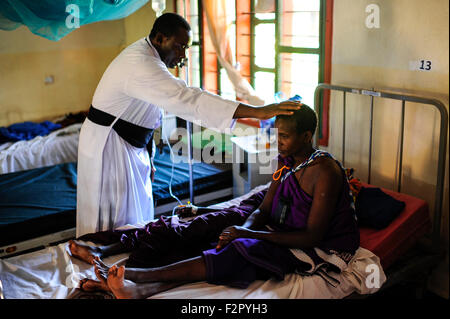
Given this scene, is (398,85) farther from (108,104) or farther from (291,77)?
(108,104)

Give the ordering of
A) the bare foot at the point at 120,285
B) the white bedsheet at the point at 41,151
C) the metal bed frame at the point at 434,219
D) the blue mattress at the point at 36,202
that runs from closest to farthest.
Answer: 1. the bare foot at the point at 120,285
2. the metal bed frame at the point at 434,219
3. the blue mattress at the point at 36,202
4. the white bedsheet at the point at 41,151

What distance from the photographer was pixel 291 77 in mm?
3604

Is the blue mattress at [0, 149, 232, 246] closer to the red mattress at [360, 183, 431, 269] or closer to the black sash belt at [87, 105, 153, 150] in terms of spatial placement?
the black sash belt at [87, 105, 153, 150]

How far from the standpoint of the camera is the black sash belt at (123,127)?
257 centimetres

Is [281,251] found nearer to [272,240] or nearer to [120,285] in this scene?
[272,240]

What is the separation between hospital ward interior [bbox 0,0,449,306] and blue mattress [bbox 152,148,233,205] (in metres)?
0.01

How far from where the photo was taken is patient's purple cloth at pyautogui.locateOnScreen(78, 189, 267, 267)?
7.30 ft

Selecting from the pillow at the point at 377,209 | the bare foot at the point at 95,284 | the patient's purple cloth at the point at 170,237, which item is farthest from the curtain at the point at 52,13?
the pillow at the point at 377,209

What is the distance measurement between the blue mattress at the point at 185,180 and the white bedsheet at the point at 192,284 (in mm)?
1117

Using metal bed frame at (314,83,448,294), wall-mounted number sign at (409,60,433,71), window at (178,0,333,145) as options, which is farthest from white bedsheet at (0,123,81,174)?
wall-mounted number sign at (409,60,433,71)

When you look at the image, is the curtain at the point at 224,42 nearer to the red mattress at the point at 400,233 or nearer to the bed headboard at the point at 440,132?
the bed headboard at the point at 440,132

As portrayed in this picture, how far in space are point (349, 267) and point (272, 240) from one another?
38 centimetres

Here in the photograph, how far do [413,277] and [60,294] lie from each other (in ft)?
6.11
